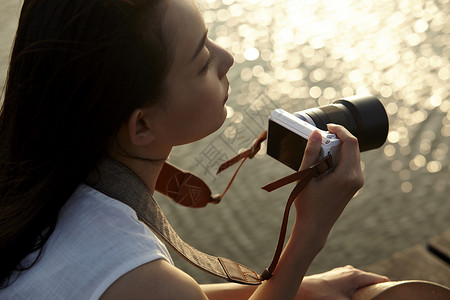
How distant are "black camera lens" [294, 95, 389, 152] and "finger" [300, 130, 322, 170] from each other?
112mm

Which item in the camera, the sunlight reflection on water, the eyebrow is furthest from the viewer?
the sunlight reflection on water

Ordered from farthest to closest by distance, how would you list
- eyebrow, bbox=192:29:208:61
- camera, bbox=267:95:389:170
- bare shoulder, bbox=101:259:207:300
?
camera, bbox=267:95:389:170 → eyebrow, bbox=192:29:208:61 → bare shoulder, bbox=101:259:207:300

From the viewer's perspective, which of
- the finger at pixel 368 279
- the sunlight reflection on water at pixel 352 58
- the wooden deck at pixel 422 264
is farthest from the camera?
the sunlight reflection on water at pixel 352 58

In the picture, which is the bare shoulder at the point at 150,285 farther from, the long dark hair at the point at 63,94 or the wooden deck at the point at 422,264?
the wooden deck at the point at 422,264

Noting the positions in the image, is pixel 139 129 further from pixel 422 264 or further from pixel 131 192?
pixel 422 264

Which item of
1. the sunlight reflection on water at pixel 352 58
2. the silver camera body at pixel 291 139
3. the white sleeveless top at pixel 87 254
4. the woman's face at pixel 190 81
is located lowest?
the sunlight reflection on water at pixel 352 58

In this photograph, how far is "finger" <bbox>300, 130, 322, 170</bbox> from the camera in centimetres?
89

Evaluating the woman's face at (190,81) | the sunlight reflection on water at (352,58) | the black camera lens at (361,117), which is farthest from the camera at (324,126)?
the sunlight reflection on water at (352,58)

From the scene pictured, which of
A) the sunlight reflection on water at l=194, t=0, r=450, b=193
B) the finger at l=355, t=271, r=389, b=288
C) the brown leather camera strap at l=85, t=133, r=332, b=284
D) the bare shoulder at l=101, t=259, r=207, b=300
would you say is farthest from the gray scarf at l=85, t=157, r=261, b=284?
the sunlight reflection on water at l=194, t=0, r=450, b=193

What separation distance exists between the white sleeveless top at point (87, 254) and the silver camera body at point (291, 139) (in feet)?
0.96

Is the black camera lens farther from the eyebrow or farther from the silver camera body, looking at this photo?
the eyebrow

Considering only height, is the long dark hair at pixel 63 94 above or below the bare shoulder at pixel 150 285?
above

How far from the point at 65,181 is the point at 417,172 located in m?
1.42

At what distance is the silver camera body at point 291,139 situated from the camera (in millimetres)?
889
